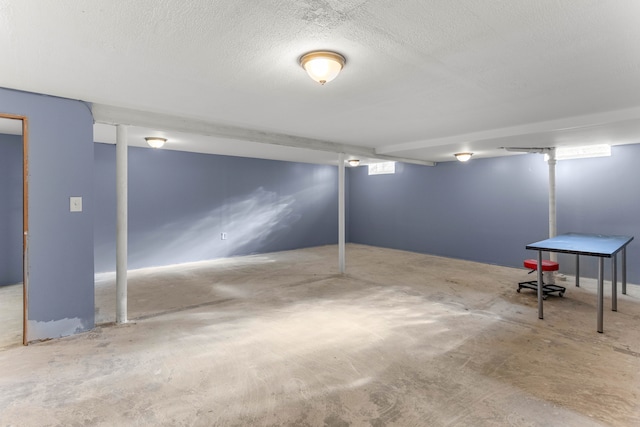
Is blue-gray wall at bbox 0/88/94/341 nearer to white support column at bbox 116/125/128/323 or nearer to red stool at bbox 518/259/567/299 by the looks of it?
white support column at bbox 116/125/128/323

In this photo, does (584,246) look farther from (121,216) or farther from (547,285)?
(121,216)

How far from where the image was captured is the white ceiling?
1.74m

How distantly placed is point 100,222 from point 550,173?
801 cm

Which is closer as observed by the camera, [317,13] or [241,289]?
[317,13]

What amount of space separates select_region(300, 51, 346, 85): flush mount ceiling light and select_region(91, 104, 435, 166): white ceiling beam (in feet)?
7.44

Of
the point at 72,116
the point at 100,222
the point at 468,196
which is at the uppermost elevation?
the point at 72,116

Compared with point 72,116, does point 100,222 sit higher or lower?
lower

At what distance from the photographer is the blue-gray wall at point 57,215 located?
9.74 ft

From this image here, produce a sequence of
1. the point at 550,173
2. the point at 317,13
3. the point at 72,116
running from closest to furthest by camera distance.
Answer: the point at 317,13, the point at 72,116, the point at 550,173

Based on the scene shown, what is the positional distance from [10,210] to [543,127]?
7.95m

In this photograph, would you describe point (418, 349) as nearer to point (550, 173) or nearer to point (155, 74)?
point (155, 74)

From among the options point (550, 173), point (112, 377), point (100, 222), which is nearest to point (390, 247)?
point (550, 173)

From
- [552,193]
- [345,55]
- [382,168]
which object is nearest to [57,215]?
[345,55]

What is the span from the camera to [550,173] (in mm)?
5555
